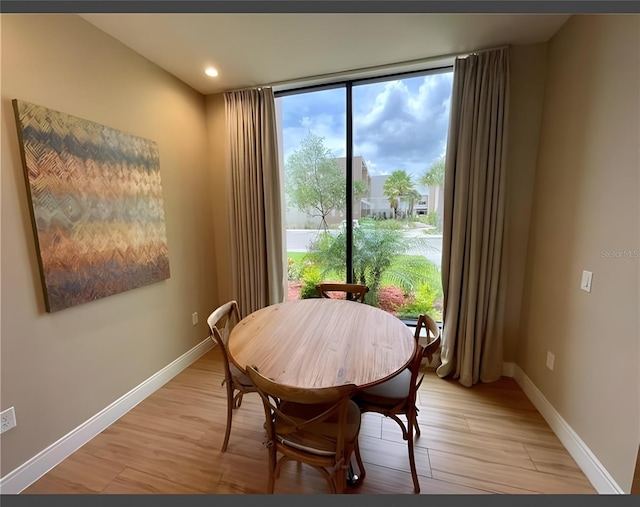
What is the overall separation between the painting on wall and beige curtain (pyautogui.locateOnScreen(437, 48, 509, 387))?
7.87ft

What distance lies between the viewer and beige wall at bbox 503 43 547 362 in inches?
77.9

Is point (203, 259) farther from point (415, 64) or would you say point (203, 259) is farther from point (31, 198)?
point (415, 64)

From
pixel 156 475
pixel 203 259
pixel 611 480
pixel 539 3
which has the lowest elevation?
pixel 156 475

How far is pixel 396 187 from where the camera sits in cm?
250

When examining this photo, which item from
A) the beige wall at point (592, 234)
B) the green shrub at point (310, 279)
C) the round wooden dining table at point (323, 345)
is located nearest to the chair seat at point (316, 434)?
the round wooden dining table at point (323, 345)

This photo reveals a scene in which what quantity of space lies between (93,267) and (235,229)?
3.95 ft

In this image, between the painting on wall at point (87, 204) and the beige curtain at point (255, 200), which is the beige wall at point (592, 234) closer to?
the beige curtain at point (255, 200)

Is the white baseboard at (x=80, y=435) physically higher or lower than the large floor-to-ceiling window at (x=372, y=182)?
lower

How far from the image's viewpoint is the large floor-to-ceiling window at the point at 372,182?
2.39 metres

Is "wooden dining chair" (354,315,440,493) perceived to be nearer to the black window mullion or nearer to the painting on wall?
the black window mullion

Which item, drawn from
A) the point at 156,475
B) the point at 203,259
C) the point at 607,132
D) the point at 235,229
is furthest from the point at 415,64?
the point at 156,475

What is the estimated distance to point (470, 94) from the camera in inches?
79.2

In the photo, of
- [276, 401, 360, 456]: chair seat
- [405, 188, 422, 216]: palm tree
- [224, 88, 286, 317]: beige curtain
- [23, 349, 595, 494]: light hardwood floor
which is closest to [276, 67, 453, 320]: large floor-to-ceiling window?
[405, 188, 422, 216]: palm tree

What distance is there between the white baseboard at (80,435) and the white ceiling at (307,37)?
255 cm
